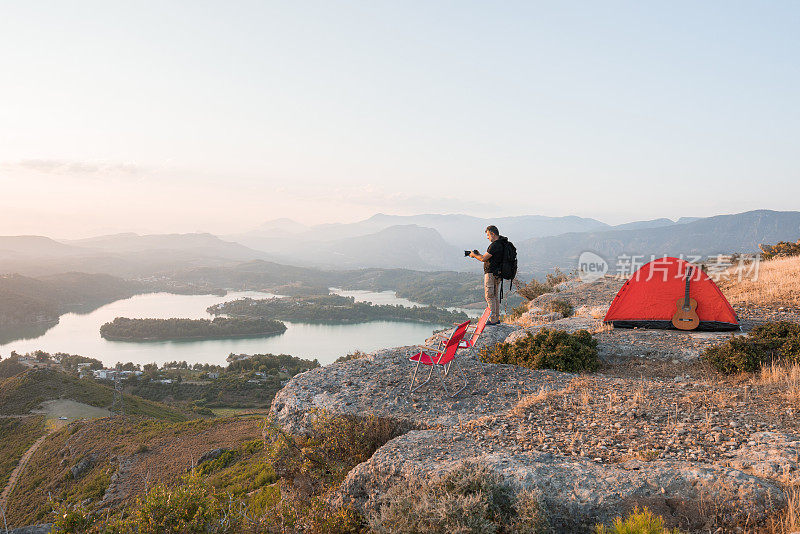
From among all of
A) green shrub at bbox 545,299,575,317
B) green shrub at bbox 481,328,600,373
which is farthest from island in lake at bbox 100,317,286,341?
green shrub at bbox 481,328,600,373

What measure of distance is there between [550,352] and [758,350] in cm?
335

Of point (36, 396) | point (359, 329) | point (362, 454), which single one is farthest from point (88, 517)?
point (359, 329)

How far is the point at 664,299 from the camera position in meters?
10.2

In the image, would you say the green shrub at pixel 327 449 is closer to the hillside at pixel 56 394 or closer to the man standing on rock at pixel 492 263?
the man standing on rock at pixel 492 263

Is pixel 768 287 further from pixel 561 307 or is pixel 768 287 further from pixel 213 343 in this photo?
pixel 213 343

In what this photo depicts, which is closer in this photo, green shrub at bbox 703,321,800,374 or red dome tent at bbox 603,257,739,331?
green shrub at bbox 703,321,800,374

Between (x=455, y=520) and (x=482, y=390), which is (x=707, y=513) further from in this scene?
(x=482, y=390)

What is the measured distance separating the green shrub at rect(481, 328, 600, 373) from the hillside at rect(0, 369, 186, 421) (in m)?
54.7

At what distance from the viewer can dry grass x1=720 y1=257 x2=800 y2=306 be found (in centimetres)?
1081

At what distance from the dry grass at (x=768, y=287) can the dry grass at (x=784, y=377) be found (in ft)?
16.5

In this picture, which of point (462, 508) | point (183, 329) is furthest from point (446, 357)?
point (183, 329)

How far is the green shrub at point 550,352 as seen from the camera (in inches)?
321

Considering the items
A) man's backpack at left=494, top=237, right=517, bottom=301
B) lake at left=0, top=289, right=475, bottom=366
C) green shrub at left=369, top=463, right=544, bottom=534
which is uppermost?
man's backpack at left=494, top=237, right=517, bottom=301

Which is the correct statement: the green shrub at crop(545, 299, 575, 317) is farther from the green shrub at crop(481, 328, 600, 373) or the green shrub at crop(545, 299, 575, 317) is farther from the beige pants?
the green shrub at crop(481, 328, 600, 373)
